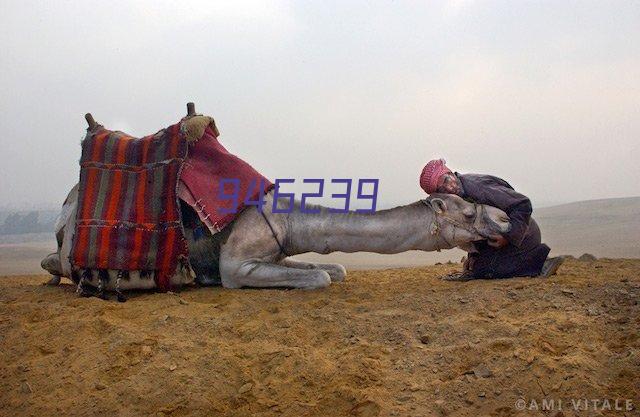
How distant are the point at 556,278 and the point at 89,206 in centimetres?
431

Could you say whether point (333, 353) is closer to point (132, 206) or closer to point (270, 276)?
point (270, 276)

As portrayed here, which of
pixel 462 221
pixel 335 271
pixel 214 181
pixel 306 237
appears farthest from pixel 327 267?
pixel 462 221

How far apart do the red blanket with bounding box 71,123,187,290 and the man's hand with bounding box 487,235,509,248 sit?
9.02 ft

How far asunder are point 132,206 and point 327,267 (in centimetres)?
199

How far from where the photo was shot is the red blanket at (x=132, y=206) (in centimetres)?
539

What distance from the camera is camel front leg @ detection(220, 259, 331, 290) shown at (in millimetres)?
5328

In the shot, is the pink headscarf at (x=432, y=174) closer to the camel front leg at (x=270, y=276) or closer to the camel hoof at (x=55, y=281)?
the camel front leg at (x=270, y=276)

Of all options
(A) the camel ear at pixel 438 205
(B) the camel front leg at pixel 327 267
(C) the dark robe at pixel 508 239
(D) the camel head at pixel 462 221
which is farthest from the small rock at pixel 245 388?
(C) the dark robe at pixel 508 239

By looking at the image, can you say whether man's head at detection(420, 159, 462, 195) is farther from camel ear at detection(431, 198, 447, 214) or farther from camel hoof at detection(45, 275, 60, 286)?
camel hoof at detection(45, 275, 60, 286)

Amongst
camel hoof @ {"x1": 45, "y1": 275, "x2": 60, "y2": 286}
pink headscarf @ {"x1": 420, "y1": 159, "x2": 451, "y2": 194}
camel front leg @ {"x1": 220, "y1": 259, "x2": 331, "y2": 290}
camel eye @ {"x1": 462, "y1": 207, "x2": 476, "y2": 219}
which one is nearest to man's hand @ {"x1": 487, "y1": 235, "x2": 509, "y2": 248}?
camel eye @ {"x1": 462, "y1": 207, "x2": 476, "y2": 219}

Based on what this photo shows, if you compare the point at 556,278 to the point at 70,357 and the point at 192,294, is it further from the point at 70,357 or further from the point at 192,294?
the point at 70,357

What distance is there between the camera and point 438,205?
5156 millimetres

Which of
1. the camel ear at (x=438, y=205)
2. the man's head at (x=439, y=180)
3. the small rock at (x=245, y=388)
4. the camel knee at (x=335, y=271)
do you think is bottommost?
the small rock at (x=245, y=388)

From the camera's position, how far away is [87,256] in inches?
213
